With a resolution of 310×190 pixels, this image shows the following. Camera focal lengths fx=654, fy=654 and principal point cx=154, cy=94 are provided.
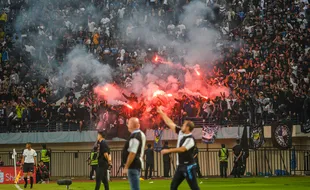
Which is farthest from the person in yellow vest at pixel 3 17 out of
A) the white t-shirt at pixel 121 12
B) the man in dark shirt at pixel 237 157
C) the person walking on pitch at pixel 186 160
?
the person walking on pitch at pixel 186 160

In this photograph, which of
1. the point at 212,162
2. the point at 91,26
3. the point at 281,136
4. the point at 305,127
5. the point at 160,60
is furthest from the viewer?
the point at 91,26

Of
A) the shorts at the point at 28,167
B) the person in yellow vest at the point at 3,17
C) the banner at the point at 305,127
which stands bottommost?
the shorts at the point at 28,167

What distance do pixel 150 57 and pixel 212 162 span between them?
27.5 feet

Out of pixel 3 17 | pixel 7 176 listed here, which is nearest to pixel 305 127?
pixel 7 176

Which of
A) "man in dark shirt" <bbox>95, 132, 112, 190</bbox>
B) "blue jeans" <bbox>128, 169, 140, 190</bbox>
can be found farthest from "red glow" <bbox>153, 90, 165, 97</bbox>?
"blue jeans" <bbox>128, 169, 140, 190</bbox>

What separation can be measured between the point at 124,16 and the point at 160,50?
17.8 feet

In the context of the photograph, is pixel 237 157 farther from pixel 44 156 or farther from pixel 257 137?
pixel 44 156

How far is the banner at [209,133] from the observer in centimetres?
3319

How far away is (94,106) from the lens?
35469mm

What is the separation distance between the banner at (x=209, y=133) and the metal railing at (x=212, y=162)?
1.03 metres

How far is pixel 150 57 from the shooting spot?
40.0 meters

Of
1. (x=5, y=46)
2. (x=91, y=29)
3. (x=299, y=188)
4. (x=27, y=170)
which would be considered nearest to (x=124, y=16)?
(x=91, y=29)

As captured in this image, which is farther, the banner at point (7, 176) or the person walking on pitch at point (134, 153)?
the banner at point (7, 176)

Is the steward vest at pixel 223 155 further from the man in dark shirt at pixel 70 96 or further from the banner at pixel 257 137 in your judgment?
the man in dark shirt at pixel 70 96
